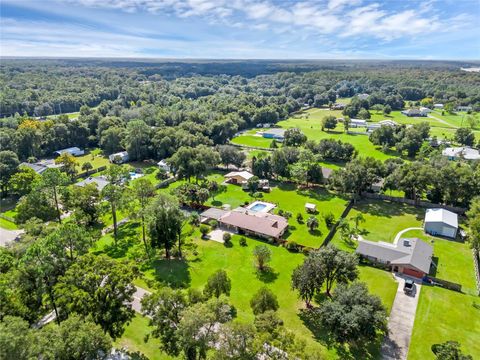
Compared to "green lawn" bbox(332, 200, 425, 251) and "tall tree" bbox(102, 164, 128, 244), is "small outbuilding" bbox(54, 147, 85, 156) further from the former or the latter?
"green lawn" bbox(332, 200, 425, 251)

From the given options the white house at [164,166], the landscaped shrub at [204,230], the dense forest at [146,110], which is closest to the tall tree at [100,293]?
the landscaped shrub at [204,230]

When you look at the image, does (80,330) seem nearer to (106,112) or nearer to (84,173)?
(84,173)

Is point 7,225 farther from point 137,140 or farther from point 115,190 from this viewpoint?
point 137,140

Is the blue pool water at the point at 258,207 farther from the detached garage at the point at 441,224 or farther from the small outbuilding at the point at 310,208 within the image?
the detached garage at the point at 441,224

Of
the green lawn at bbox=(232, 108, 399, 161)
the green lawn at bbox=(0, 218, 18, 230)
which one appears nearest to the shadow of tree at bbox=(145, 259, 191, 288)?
the green lawn at bbox=(0, 218, 18, 230)

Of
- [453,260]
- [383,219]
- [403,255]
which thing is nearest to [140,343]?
[403,255]
